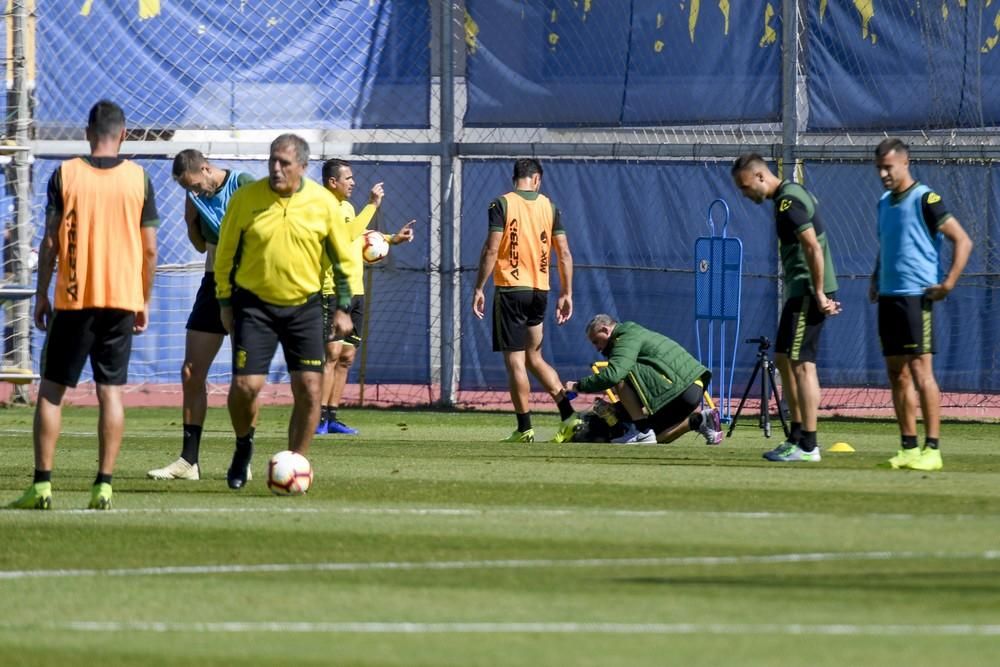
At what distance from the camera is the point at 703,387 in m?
15.5

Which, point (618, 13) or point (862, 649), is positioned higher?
point (618, 13)

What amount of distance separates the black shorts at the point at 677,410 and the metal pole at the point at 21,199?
8.20 m

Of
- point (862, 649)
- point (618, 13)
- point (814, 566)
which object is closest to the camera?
point (862, 649)

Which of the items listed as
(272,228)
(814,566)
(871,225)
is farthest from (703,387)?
(814,566)

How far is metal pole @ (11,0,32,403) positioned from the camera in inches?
827

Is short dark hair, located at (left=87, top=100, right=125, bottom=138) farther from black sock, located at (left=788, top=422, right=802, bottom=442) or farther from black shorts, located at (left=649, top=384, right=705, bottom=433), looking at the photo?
black shorts, located at (left=649, top=384, right=705, bottom=433)

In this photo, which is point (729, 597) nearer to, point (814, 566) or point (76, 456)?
point (814, 566)

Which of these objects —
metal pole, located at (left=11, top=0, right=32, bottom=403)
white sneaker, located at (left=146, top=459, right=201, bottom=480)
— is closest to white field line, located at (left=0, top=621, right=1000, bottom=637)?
white sneaker, located at (left=146, top=459, right=201, bottom=480)

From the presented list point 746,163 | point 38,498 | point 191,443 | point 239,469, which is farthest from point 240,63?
point 38,498

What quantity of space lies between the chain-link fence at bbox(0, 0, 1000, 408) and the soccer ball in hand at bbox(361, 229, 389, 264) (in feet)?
11.6

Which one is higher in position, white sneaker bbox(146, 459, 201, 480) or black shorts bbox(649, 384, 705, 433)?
black shorts bbox(649, 384, 705, 433)

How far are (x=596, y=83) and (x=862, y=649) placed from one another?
15.7m

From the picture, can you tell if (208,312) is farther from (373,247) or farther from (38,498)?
(373,247)

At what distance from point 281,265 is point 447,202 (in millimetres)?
10911
